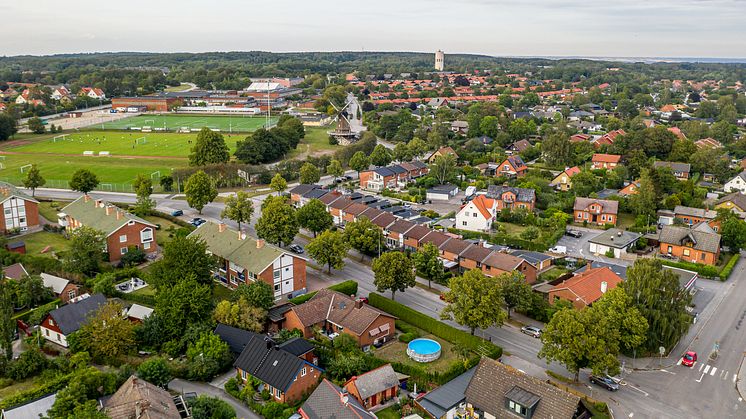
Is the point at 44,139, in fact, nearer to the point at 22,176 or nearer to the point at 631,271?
the point at 22,176

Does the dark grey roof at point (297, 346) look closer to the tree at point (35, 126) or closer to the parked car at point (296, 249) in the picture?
the parked car at point (296, 249)

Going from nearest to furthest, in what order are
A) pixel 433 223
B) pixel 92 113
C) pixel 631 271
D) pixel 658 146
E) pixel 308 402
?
1. pixel 308 402
2. pixel 631 271
3. pixel 433 223
4. pixel 658 146
5. pixel 92 113

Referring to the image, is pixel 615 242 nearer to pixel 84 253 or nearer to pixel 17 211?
pixel 84 253

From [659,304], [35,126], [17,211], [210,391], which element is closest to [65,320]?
[210,391]

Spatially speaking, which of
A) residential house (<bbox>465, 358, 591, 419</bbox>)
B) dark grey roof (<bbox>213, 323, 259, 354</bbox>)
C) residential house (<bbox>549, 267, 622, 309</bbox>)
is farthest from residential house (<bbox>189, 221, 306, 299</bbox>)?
residential house (<bbox>549, 267, 622, 309</bbox>)

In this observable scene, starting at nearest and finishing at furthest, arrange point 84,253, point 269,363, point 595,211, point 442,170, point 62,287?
point 269,363 < point 62,287 < point 84,253 < point 595,211 < point 442,170

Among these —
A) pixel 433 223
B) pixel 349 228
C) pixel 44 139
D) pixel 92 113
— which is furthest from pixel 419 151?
pixel 92 113
